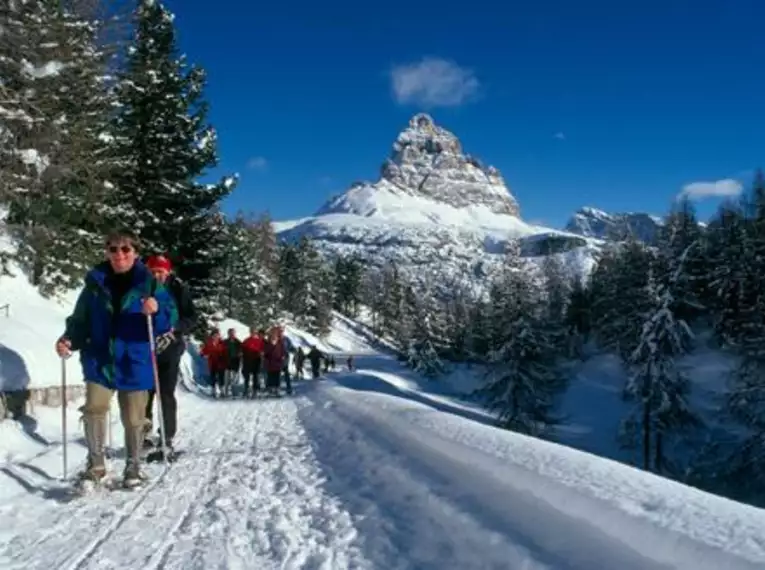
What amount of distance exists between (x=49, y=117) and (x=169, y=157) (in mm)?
10930

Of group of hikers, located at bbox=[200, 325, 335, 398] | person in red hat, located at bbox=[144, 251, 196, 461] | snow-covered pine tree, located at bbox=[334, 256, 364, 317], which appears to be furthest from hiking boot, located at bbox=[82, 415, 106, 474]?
snow-covered pine tree, located at bbox=[334, 256, 364, 317]

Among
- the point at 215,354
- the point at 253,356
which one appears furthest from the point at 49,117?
the point at 253,356

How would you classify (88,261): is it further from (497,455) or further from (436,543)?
(436,543)

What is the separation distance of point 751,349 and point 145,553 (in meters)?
30.4

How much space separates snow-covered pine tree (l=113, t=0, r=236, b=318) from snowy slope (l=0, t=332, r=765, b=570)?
52.4 ft

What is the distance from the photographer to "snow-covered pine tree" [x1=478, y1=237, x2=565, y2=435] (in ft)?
117

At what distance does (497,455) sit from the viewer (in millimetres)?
6332

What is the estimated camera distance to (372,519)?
17.2 ft

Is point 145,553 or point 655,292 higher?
point 655,292

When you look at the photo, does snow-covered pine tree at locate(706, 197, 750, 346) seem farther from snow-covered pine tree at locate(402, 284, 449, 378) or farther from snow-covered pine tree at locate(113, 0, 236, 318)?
snow-covered pine tree at locate(113, 0, 236, 318)

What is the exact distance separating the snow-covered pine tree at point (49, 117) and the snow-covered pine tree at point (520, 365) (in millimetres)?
23415

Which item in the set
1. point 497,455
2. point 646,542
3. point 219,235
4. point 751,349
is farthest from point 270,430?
point 751,349

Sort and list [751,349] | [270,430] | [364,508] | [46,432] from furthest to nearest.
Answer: [751,349]
[270,430]
[46,432]
[364,508]

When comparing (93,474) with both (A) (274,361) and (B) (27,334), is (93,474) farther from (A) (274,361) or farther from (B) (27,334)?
(A) (274,361)
